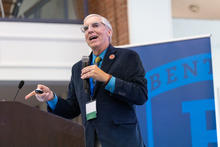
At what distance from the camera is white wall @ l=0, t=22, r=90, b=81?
19.8 feet

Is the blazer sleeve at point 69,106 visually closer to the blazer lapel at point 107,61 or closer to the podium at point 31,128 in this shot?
the blazer lapel at point 107,61

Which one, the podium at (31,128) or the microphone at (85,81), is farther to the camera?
the microphone at (85,81)

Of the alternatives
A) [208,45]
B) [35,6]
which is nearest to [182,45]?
[208,45]

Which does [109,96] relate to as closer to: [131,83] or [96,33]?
[131,83]

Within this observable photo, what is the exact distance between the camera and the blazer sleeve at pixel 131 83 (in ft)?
7.70

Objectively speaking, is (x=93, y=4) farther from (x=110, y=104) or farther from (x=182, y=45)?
(x=110, y=104)

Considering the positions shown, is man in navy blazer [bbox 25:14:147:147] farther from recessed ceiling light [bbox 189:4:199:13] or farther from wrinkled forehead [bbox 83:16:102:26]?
recessed ceiling light [bbox 189:4:199:13]

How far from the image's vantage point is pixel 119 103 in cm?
246

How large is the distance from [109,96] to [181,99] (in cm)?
201

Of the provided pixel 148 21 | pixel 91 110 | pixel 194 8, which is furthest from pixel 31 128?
pixel 194 8

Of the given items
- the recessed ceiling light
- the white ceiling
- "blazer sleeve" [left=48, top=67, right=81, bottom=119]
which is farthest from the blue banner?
the recessed ceiling light

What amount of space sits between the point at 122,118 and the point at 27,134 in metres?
0.69

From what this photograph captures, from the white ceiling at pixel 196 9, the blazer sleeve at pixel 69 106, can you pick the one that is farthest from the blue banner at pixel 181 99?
the white ceiling at pixel 196 9

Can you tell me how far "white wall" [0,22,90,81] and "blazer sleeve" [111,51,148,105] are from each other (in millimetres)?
3690
